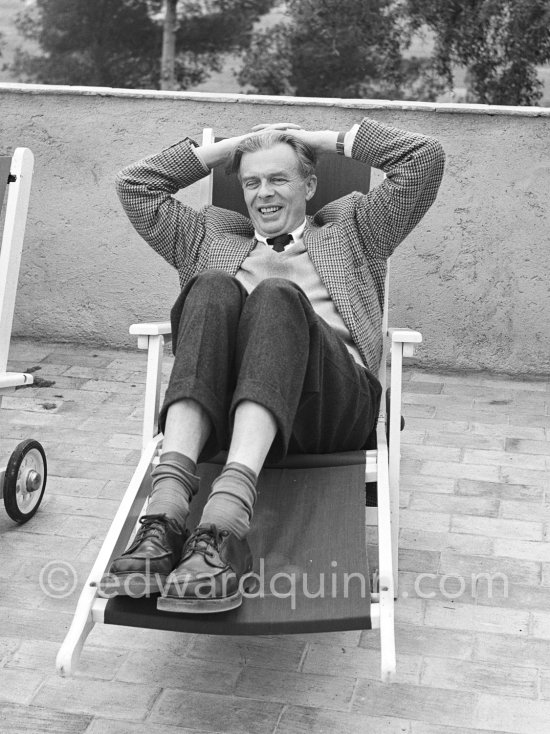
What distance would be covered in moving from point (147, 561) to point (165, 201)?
1432 millimetres

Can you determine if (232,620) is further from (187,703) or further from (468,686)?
(468,686)

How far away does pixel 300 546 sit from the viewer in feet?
8.40

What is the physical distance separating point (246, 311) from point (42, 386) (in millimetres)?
2302

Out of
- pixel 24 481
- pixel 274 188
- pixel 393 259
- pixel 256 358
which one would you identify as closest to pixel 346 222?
pixel 274 188

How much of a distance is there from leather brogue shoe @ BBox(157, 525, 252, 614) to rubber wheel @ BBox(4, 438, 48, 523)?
107 cm

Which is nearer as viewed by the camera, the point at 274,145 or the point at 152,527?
the point at 152,527

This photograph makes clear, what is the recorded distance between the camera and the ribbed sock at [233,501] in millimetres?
2406

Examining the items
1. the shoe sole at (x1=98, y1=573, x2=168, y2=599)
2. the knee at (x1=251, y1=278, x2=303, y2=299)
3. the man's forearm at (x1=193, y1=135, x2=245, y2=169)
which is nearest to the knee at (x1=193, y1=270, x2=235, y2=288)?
the knee at (x1=251, y1=278, x2=303, y2=299)

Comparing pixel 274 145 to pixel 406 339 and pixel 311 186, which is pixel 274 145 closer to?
pixel 311 186

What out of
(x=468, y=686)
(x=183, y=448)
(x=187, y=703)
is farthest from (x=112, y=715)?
(x=468, y=686)

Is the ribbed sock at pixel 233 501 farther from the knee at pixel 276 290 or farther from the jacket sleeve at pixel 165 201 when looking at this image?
the jacket sleeve at pixel 165 201

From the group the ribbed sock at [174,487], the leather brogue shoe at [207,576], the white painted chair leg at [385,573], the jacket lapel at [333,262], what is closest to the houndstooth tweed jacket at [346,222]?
the jacket lapel at [333,262]

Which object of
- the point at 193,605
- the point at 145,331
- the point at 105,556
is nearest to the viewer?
the point at 193,605

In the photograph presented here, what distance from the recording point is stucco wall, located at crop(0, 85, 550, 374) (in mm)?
4883
